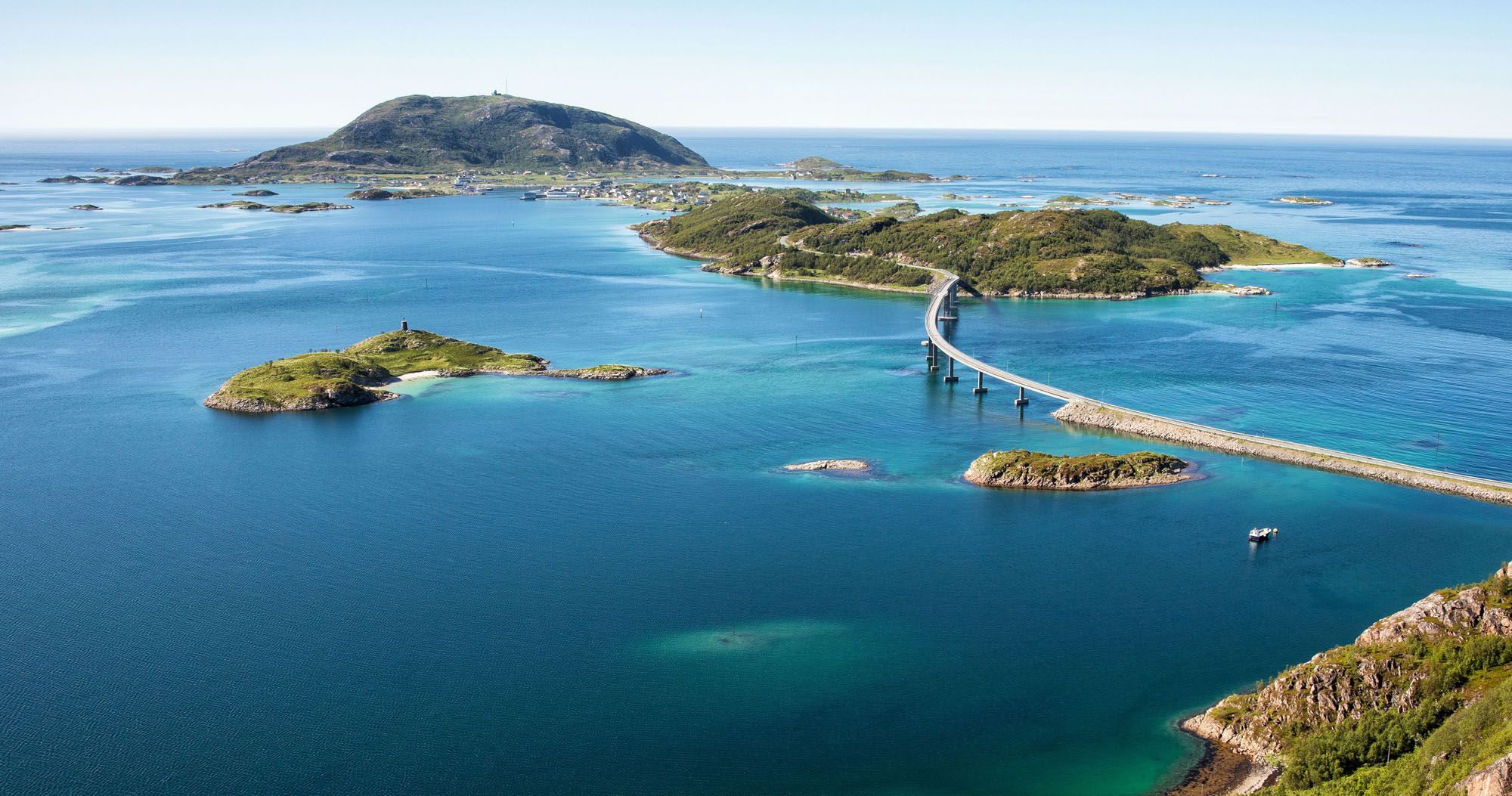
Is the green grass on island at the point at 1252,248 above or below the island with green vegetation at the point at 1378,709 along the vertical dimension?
A: above

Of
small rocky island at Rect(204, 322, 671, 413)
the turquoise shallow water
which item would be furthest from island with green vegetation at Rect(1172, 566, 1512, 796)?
small rocky island at Rect(204, 322, 671, 413)

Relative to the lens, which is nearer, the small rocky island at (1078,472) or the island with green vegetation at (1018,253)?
the small rocky island at (1078,472)

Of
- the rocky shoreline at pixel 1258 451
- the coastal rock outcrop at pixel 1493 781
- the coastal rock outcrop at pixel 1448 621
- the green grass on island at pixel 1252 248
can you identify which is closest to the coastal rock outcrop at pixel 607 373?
the rocky shoreline at pixel 1258 451

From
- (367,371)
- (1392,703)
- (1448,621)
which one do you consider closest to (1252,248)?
(367,371)

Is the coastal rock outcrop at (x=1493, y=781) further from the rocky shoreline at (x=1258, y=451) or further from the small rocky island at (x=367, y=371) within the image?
the small rocky island at (x=367, y=371)

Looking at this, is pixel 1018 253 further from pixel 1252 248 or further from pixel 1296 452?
pixel 1296 452

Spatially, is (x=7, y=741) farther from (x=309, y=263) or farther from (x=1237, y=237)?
(x=1237, y=237)

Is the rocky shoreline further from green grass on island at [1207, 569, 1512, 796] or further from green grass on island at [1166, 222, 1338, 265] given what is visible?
green grass on island at [1166, 222, 1338, 265]

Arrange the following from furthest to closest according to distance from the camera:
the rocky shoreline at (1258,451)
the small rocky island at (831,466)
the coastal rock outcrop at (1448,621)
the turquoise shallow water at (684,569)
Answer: the small rocky island at (831,466) → the rocky shoreline at (1258,451) → the coastal rock outcrop at (1448,621) → the turquoise shallow water at (684,569)
